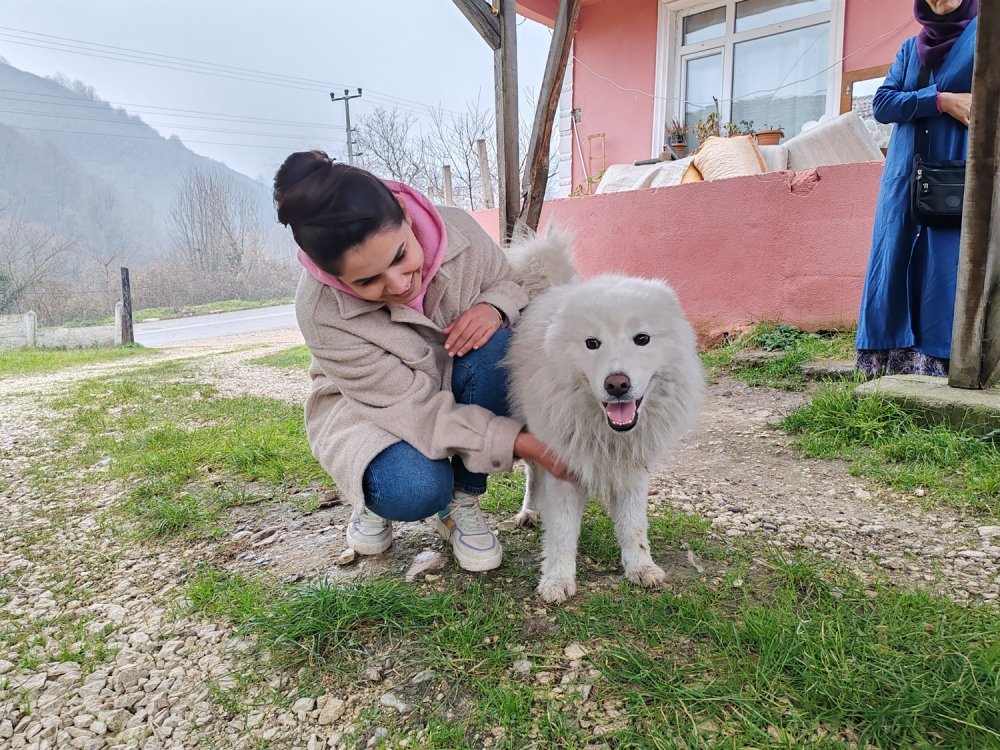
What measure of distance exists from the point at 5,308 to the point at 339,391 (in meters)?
23.9

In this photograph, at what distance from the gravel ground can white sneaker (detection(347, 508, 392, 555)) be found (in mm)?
51

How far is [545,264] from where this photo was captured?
2.21 metres

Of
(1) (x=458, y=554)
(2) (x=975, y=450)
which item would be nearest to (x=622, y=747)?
(1) (x=458, y=554)

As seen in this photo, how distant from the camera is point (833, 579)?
1.73 metres

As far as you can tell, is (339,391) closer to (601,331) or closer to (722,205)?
(601,331)

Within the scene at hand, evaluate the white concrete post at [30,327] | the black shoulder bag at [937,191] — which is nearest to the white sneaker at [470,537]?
the black shoulder bag at [937,191]

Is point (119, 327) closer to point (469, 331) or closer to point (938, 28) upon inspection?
point (469, 331)

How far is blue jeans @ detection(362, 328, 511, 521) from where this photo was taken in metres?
1.72

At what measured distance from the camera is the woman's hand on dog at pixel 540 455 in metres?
1.73

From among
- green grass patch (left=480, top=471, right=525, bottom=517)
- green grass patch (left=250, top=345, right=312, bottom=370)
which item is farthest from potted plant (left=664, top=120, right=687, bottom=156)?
green grass patch (left=480, top=471, right=525, bottom=517)

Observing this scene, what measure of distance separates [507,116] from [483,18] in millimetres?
549

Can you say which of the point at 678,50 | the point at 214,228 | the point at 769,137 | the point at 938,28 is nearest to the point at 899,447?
the point at 938,28

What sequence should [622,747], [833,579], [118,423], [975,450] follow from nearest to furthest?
1. [622,747]
2. [833,579]
3. [975,450]
4. [118,423]

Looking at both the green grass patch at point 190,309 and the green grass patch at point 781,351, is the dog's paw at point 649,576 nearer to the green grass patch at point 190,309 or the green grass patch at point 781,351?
the green grass patch at point 781,351
